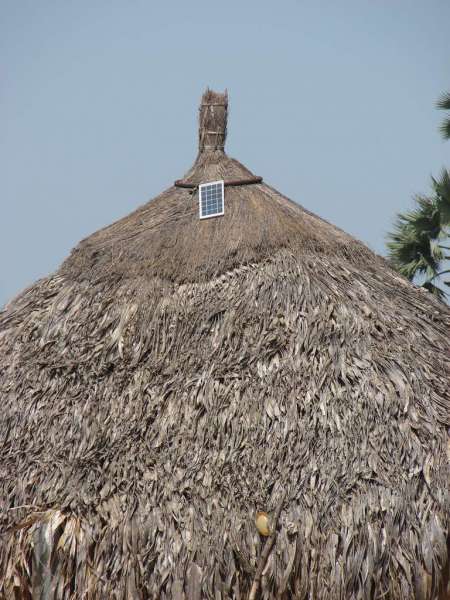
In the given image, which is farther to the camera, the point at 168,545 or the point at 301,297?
the point at 301,297

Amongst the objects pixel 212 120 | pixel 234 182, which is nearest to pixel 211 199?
pixel 234 182

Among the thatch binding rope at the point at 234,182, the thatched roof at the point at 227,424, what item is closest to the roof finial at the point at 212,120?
the thatch binding rope at the point at 234,182

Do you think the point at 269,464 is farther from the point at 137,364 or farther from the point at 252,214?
the point at 252,214

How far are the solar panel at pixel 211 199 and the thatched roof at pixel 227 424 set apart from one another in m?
0.19

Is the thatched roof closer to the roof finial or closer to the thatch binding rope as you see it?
the thatch binding rope

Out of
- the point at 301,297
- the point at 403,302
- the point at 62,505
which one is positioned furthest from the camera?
the point at 403,302

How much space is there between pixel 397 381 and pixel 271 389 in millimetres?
1022

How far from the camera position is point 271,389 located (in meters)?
9.40

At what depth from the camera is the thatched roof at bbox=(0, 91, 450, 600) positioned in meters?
8.73

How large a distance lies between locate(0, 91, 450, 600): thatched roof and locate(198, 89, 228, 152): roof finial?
1287 millimetres

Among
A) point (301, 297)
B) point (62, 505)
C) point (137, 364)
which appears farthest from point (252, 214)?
point (62, 505)

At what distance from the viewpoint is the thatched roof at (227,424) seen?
8727mm

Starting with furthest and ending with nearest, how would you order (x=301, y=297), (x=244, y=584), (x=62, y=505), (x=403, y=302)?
(x=403, y=302)
(x=301, y=297)
(x=62, y=505)
(x=244, y=584)

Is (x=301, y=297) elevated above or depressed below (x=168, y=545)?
above
